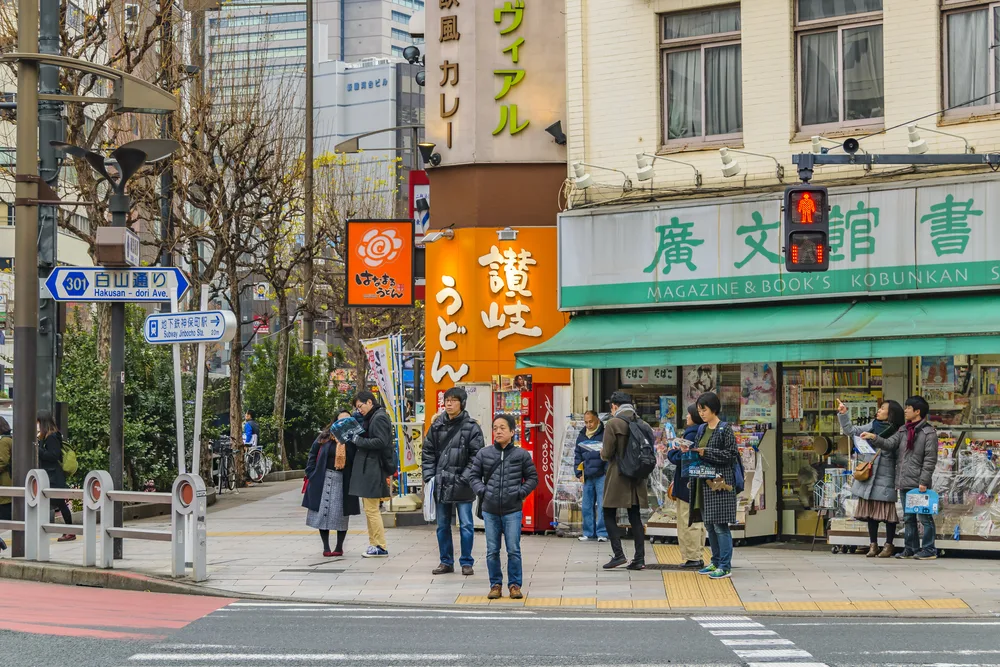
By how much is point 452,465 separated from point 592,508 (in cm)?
402

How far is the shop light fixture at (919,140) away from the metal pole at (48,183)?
1056 centimetres

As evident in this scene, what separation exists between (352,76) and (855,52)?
4302 inches

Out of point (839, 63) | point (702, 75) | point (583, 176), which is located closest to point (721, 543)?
point (583, 176)

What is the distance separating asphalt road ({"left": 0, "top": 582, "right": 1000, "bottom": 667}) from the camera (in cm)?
888

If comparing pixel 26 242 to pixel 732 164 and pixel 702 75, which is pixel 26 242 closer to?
pixel 732 164

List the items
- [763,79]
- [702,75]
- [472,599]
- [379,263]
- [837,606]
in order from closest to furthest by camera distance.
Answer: [837,606]
[472,599]
[763,79]
[702,75]
[379,263]

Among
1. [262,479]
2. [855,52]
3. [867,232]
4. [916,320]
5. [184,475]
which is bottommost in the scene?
[262,479]

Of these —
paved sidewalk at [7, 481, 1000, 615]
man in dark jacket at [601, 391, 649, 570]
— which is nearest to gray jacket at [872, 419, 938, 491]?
paved sidewalk at [7, 481, 1000, 615]

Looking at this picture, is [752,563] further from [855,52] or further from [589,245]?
[855,52]

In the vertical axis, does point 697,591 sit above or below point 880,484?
below

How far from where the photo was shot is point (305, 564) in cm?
1483

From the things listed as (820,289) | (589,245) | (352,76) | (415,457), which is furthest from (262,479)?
(352,76)

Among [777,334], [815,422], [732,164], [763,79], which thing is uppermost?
[763,79]

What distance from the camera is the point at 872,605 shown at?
11.6 meters
